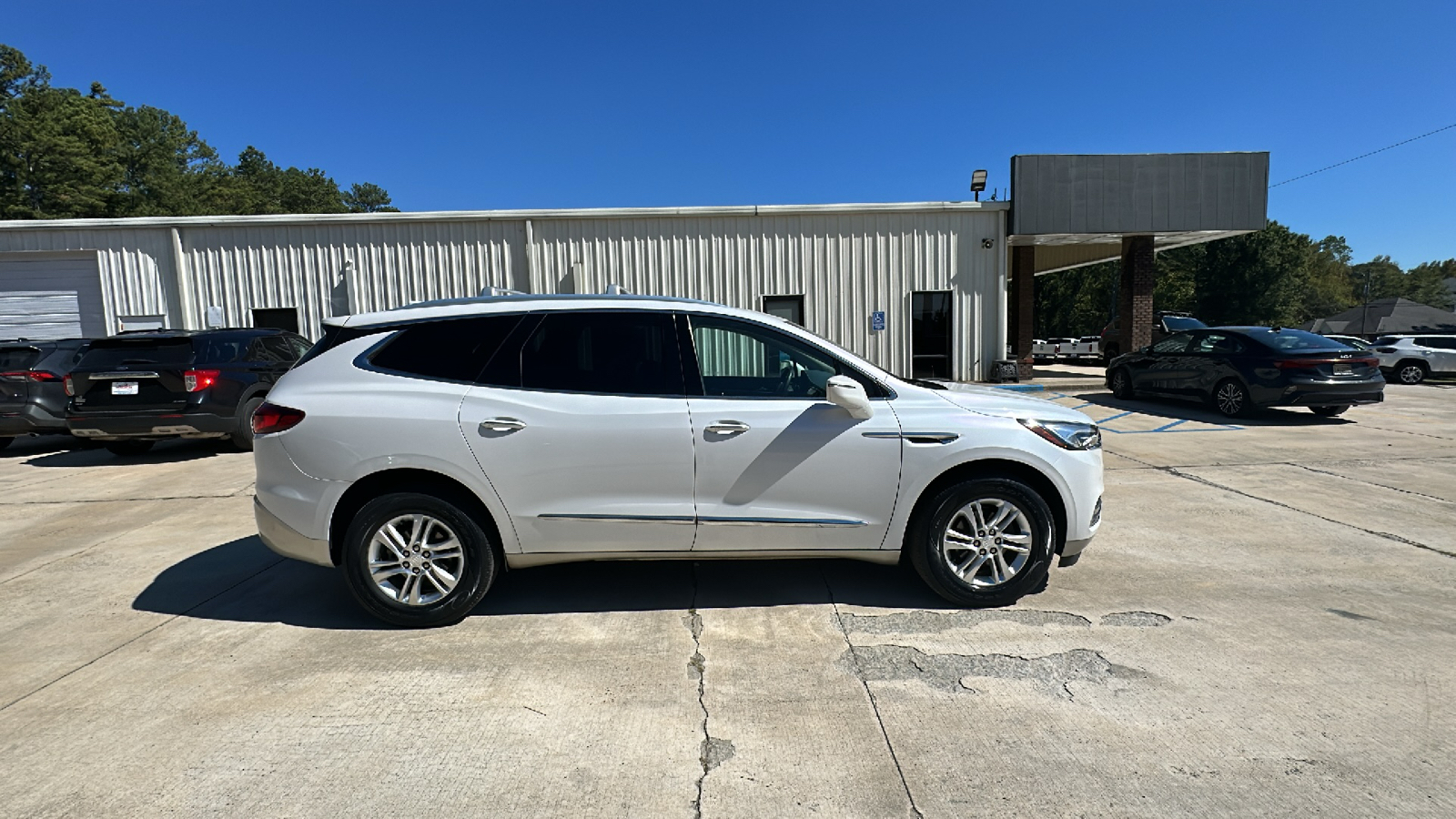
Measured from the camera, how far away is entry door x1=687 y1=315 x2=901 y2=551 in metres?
3.70

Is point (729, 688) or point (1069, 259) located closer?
point (729, 688)

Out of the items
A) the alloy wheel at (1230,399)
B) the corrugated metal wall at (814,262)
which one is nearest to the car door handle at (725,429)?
the alloy wheel at (1230,399)

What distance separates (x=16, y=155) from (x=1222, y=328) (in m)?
57.0

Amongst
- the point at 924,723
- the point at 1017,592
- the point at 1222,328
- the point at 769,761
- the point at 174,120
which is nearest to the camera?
the point at 769,761

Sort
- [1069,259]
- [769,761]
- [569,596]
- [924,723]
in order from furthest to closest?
[1069,259] → [569,596] → [924,723] → [769,761]

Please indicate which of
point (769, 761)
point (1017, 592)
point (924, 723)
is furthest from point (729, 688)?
point (1017, 592)

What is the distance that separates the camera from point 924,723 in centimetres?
283

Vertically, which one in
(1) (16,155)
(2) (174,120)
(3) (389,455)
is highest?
(2) (174,120)

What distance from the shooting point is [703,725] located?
2828 millimetres

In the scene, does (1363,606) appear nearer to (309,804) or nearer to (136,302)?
(309,804)

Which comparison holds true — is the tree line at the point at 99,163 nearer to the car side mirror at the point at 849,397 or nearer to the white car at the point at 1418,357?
the car side mirror at the point at 849,397

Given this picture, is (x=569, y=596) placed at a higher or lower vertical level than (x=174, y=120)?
lower

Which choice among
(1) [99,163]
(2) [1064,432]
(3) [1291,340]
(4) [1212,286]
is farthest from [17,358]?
(4) [1212,286]

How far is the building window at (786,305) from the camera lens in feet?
53.2
